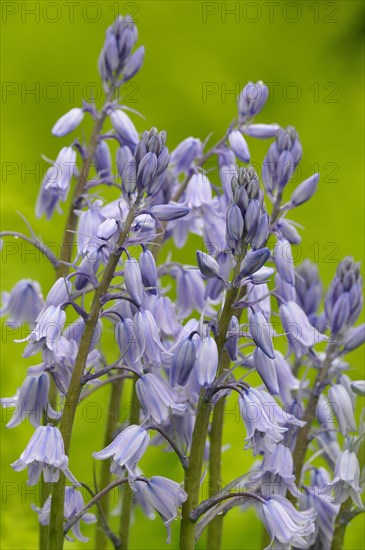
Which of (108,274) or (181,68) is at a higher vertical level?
(181,68)

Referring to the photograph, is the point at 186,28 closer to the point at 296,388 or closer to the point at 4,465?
the point at 4,465

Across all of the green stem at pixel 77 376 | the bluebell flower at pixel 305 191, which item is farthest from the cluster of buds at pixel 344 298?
the green stem at pixel 77 376

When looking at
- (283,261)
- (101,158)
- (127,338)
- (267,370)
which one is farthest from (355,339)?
(101,158)

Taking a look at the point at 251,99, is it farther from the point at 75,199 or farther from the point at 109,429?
the point at 109,429

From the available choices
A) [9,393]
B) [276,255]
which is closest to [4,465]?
[9,393]

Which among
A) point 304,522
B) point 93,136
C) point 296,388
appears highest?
point 93,136

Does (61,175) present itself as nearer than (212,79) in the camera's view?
Yes

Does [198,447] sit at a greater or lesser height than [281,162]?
lesser
